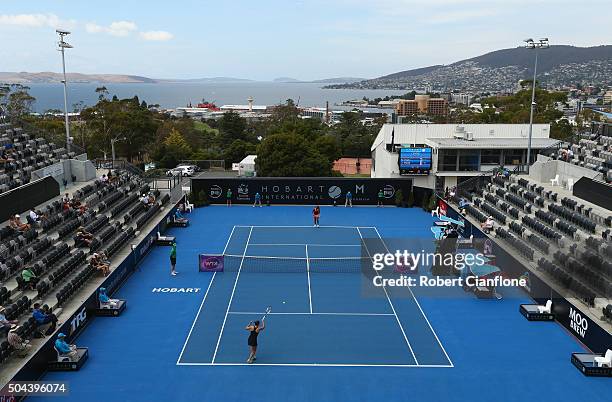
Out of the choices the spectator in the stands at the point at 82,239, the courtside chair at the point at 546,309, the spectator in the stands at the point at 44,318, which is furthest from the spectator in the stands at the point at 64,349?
the courtside chair at the point at 546,309

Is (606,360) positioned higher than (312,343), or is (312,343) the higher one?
(606,360)

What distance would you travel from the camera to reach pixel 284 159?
4241 cm

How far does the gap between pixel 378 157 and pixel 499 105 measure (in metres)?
46.8

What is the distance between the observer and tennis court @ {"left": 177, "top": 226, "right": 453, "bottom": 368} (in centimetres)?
1472

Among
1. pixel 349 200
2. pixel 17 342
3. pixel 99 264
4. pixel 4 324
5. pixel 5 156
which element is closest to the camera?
pixel 17 342

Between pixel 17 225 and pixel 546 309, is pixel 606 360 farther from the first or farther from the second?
pixel 17 225

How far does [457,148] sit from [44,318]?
1069 inches

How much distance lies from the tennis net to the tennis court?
0.04 metres

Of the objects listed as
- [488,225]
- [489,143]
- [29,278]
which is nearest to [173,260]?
[29,278]

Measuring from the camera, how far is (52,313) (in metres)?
14.5

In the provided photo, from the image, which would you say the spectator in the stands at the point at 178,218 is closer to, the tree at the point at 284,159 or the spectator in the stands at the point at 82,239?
the spectator in the stands at the point at 82,239

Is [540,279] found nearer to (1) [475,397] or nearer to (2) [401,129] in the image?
(1) [475,397]

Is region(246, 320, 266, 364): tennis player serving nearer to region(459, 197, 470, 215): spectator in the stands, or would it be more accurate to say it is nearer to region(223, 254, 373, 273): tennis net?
region(223, 254, 373, 273): tennis net

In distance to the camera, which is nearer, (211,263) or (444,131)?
(211,263)
